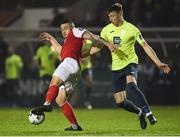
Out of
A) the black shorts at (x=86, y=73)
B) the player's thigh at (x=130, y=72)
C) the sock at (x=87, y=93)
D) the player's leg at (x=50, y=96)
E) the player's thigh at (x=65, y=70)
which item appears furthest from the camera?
the sock at (x=87, y=93)

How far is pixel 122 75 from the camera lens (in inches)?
593

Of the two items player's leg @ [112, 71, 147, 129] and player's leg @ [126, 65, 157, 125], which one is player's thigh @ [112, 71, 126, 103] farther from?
player's leg @ [126, 65, 157, 125]

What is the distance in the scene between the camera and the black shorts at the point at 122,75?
15.0 meters

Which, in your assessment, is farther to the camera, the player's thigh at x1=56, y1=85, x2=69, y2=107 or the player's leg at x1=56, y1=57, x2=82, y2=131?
the player's thigh at x1=56, y1=85, x2=69, y2=107

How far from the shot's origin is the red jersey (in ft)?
45.6

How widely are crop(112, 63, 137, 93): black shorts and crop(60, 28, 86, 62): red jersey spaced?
1361mm

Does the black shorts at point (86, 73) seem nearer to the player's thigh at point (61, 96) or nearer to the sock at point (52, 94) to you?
the player's thigh at point (61, 96)

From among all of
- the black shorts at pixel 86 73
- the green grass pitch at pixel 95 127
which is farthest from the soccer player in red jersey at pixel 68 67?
the black shorts at pixel 86 73

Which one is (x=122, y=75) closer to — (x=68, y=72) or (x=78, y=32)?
(x=78, y=32)

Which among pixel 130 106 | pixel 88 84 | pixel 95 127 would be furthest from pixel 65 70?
pixel 88 84

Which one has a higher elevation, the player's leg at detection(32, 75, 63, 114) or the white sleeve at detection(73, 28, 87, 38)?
the white sleeve at detection(73, 28, 87, 38)

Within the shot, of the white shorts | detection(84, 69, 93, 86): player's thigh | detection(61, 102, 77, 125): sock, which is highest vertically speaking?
the white shorts

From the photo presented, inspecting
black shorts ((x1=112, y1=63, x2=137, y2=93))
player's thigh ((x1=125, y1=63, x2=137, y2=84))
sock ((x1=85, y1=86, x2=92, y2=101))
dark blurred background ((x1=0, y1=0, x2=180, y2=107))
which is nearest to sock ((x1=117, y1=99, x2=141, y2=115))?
black shorts ((x1=112, y1=63, x2=137, y2=93))

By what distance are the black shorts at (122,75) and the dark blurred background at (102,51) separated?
894cm
